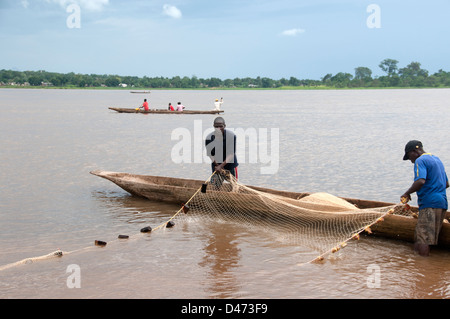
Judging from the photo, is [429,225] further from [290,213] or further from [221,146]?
[221,146]

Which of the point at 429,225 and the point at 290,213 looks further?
the point at 290,213

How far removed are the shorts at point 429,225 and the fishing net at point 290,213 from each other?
543 millimetres

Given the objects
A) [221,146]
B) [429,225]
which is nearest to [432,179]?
[429,225]

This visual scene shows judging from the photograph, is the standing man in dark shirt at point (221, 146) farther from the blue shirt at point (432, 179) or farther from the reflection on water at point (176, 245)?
the blue shirt at point (432, 179)

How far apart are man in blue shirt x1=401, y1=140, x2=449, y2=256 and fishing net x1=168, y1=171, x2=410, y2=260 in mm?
637

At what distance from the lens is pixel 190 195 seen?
30.2ft

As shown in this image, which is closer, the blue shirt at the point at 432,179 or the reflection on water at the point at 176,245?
the reflection on water at the point at 176,245

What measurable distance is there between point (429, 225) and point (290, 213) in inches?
86.2

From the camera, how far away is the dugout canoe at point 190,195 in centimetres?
688

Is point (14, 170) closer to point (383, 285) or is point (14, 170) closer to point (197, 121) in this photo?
point (383, 285)

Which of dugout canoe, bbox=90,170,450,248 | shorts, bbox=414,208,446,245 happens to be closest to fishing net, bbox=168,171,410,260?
dugout canoe, bbox=90,170,450,248

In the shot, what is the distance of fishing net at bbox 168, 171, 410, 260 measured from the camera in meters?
7.16

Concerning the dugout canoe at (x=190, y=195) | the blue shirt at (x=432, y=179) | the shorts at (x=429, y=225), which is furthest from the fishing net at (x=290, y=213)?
the blue shirt at (x=432, y=179)
